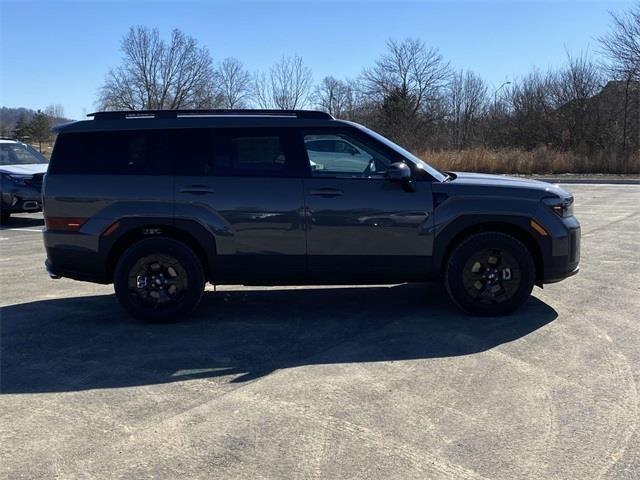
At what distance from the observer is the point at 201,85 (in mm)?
59594

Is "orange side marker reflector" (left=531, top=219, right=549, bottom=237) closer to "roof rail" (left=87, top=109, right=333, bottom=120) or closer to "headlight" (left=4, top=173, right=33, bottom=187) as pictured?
"roof rail" (left=87, top=109, right=333, bottom=120)

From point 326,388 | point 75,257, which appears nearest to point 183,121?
point 75,257

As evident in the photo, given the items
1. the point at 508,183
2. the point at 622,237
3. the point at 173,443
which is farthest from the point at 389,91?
the point at 173,443

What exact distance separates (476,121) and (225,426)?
45979 millimetres

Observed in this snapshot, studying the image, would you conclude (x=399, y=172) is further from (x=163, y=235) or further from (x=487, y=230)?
(x=163, y=235)

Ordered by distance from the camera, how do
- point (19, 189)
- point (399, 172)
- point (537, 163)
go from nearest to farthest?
point (399, 172), point (19, 189), point (537, 163)

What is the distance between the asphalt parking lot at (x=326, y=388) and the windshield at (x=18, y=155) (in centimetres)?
931

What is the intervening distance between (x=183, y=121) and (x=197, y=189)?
2.28 feet

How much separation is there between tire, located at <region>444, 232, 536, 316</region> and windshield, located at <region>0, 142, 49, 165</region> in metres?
12.5

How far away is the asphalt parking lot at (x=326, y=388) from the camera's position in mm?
3299

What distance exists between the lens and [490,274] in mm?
5875

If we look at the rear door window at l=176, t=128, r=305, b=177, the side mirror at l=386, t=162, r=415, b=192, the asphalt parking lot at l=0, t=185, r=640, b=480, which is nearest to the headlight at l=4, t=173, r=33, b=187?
the asphalt parking lot at l=0, t=185, r=640, b=480

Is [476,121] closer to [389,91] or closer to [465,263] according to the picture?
[389,91]

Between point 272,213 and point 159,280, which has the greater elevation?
point 272,213
